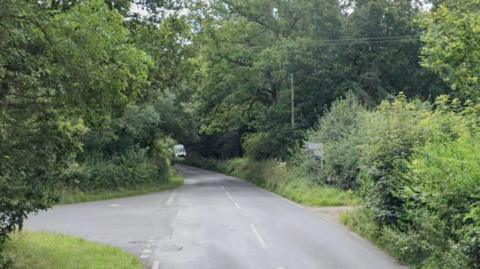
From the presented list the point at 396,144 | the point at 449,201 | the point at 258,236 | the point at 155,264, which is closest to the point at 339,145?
the point at 258,236

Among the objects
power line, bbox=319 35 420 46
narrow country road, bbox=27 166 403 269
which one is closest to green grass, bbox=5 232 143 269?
narrow country road, bbox=27 166 403 269

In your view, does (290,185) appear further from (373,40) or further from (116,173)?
(373,40)

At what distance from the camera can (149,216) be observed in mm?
19234

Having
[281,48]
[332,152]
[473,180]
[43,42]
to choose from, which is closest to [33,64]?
[43,42]

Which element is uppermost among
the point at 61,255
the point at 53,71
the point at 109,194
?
the point at 53,71

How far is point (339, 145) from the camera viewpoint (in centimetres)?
2575

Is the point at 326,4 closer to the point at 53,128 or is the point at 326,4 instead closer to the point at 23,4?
the point at 53,128

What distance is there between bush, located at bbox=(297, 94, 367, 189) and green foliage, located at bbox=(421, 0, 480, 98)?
598 centimetres

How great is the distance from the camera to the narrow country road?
36.6 ft

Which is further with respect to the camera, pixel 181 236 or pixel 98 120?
pixel 181 236

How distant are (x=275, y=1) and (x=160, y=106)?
1102 centimetres

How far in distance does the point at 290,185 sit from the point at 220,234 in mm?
14325

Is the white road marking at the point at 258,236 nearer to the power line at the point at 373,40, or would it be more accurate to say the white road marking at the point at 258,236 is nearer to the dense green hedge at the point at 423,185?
the dense green hedge at the point at 423,185

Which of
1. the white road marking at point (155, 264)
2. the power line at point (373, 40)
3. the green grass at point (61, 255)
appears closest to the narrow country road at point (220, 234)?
the white road marking at point (155, 264)
